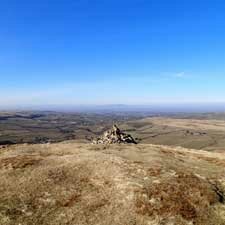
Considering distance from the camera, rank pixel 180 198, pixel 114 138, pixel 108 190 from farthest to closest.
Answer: pixel 114 138
pixel 108 190
pixel 180 198

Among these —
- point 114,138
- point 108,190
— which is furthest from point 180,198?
point 114,138

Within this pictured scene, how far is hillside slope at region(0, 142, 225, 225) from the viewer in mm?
26672

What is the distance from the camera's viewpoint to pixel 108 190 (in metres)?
31.3

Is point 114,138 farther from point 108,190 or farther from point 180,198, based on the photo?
point 180,198

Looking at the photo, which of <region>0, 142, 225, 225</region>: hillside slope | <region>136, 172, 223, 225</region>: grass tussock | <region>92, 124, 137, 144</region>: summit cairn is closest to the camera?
<region>0, 142, 225, 225</region>: hillside slope

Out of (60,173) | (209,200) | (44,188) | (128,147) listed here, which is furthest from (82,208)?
(128,147)

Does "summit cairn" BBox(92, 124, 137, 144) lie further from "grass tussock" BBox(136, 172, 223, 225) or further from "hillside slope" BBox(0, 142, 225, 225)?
"grass tussock" BBox(136, 172, 223, 225)

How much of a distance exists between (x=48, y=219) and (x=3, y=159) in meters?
17.4

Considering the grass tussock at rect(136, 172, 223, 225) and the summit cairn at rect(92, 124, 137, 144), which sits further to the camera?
the summit cairn at rect(92, 124, 137, 144)

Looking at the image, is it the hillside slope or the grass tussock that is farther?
the grass tussock

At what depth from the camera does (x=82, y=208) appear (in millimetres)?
27984

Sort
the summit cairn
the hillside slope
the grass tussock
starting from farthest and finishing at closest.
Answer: the summit cairn
the grass tussock
the hillside slope

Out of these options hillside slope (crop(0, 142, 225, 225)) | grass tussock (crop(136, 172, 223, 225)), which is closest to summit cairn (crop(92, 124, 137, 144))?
hillside slope (crop(0, 142, 225, 225))

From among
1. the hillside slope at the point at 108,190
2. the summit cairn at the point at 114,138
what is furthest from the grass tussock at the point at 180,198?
the summit cairn at the point at 114,138
